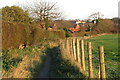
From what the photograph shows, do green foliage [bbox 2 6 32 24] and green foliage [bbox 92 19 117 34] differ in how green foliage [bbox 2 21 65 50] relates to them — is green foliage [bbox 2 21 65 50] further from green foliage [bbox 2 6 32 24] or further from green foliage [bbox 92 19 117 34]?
green foliage [bbox 92 19 117 34]

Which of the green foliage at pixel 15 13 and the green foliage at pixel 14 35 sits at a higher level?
the green foliage at pixel 15 13

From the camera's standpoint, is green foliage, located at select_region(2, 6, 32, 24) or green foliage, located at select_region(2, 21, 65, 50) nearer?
green foliage, located at select_region(2, 21, 65, 50)

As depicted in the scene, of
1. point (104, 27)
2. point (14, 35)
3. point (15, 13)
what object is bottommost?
point (14, 35)

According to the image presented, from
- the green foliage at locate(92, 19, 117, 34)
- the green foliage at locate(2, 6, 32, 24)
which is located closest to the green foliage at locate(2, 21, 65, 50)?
the green foliage at locate(2, 6, 32, 24)

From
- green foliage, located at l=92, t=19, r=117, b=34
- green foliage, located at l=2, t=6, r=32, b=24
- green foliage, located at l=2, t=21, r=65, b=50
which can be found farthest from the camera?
green foliage, located at l=92, t=19, r=117, b=34

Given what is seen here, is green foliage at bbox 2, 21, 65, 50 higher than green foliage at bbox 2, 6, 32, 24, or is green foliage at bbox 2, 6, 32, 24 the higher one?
green foliage at bbox 2, 6, 32, 24

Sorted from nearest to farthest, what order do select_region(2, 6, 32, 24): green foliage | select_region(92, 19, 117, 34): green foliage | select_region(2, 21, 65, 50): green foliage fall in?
select_region(2, 21, 65, 50): green foliage → select_region(2, 6, 32, 24): green foliage → select_region(92, 19, 117, 34): green foliage

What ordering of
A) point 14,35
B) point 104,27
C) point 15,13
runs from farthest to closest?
point 104,27
point 15,13
point 14,35

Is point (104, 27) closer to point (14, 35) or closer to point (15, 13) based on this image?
point (15, 13)

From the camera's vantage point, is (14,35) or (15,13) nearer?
(14,35)

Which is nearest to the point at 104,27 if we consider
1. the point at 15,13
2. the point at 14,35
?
the point at 15,13

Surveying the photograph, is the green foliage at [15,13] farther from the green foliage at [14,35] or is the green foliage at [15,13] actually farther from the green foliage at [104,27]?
the green foliage at [104,27]

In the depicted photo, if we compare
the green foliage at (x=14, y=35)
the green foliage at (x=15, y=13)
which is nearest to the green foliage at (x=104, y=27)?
the green foliage at (x=15, y=13)

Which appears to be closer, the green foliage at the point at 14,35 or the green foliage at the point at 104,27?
the green foliage at the point at 14,35
